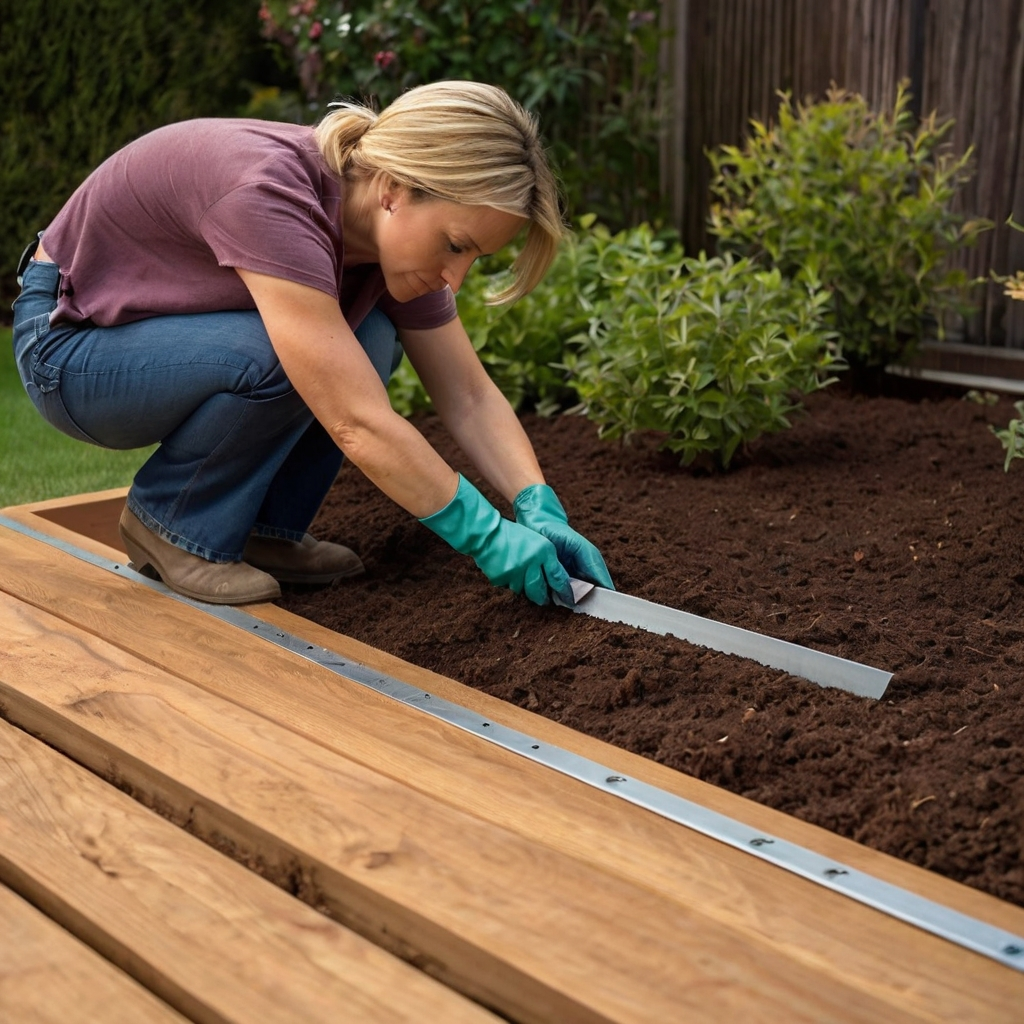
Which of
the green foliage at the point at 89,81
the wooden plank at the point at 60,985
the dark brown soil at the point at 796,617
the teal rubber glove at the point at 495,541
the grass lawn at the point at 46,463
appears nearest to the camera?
the wooden plank at the point at 60,985

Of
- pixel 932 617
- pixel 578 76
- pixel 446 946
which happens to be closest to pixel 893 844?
pixel 446 946

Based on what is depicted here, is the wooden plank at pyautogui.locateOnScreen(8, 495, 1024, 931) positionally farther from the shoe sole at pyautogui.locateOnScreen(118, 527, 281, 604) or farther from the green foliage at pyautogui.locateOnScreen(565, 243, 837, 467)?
the green foliage at pyautogui.locateOnScreen(565, 243, 837, 467)

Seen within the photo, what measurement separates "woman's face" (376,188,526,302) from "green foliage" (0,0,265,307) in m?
4.80

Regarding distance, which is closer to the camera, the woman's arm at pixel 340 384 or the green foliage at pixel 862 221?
the woman's arm at pixel 340 384

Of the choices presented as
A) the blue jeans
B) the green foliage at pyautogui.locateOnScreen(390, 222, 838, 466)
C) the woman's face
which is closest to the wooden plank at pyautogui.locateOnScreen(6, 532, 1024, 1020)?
the blue jeans

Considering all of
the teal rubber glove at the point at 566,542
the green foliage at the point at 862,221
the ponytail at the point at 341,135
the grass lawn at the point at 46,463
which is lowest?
the grass lawn at the point at 46,463

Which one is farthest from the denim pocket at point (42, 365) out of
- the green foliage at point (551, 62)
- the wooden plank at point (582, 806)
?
the green foliage at point (551, 62)

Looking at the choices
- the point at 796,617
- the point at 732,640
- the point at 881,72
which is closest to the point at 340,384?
the point at 732,640

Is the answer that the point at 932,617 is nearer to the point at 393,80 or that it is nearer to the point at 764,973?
the point at 764,973

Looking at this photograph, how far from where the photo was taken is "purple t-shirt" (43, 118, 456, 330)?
6.41 ft

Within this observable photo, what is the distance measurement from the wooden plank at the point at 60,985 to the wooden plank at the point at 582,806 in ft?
1.48

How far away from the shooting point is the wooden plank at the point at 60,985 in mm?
1091

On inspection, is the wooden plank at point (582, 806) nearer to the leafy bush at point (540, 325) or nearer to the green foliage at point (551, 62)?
the leafy bush at point (540, 325)

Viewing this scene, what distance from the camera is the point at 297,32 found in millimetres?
5484
